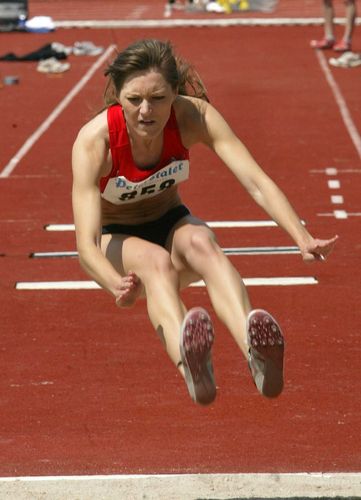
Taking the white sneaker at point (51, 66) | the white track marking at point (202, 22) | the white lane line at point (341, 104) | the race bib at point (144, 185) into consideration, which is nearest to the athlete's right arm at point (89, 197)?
the race bib at point (144, 185)

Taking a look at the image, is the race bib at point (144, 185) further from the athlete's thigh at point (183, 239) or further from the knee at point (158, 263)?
the knee at point (158, 263)

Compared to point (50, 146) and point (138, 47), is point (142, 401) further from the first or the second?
point (50, 146)

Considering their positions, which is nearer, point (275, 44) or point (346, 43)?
point (346, 43)

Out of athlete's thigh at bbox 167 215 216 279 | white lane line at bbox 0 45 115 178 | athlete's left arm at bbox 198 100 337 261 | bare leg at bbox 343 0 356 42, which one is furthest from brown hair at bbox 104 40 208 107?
bare leg at bbox 343 0 356 42

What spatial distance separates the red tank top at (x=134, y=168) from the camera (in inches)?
241

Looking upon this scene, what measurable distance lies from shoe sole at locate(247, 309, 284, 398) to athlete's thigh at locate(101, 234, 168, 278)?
24.0 inches

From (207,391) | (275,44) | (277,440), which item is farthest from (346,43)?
(207,391)

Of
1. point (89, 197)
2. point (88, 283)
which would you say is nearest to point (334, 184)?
point (88, 283)

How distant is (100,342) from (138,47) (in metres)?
3.52

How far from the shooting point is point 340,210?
1241cm

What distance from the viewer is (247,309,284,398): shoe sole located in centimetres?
564

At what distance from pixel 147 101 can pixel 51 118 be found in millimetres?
11534

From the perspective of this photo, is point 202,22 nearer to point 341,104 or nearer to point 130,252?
point 341,104

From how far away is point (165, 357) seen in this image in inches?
348
